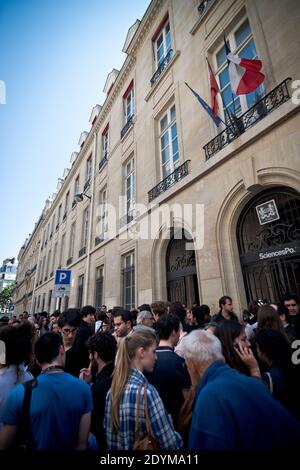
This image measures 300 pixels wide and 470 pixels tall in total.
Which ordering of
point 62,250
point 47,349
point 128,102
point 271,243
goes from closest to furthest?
point 47,349 < point 271,243 < point 128,102 < point 62,250

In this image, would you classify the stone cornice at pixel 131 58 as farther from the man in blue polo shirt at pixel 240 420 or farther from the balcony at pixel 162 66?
the man in blue polo shirt at pixel 240 420

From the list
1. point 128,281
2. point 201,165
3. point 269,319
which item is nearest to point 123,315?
point 269,319

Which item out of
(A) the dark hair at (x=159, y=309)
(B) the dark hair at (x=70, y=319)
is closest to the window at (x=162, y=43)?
(A) the dark hair at (x=159, y=309)

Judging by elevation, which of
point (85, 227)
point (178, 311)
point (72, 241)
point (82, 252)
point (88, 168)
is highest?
point (88, 168)

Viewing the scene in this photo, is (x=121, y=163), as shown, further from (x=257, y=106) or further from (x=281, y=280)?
(x=281, y=280)

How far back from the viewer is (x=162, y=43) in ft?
29.7

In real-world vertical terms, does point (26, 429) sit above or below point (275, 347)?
below

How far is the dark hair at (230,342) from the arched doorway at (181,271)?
4.37m

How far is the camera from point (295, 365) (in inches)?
63.6

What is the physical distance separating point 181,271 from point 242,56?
5.77 meters

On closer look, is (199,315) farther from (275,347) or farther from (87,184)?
(87,184)

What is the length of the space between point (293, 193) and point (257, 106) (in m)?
2.04

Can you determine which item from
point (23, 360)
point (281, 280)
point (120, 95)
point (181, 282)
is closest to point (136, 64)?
point (120, 95)

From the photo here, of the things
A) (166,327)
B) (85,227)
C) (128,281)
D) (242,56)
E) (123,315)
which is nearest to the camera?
(166,327)
